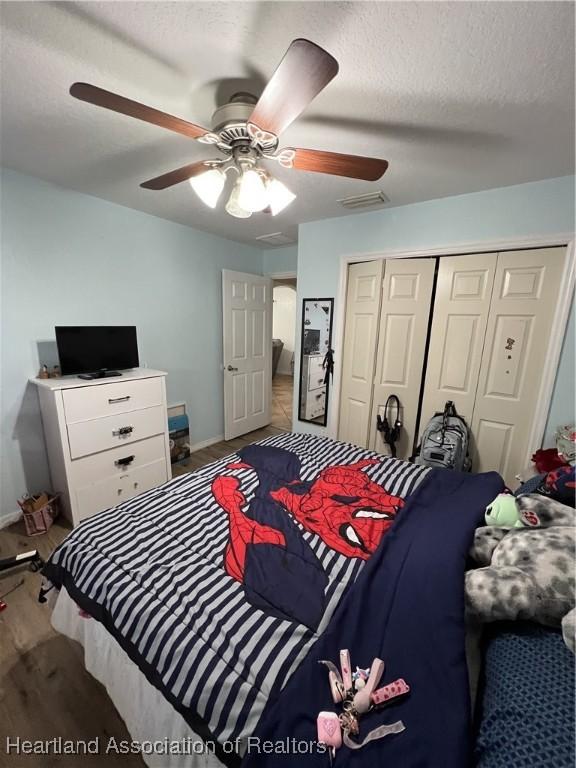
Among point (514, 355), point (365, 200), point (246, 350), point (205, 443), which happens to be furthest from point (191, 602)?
point (246, 350)

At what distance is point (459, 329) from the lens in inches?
95.3

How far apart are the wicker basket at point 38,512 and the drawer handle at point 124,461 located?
47 centimetres

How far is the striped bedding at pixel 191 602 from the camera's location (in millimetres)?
770

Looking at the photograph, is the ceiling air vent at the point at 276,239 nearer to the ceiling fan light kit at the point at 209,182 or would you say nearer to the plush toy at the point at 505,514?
the ceiling fan light kit at the point at 209,182

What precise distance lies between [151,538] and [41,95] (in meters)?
1.89

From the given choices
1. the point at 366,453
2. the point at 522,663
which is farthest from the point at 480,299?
the point at 522,663

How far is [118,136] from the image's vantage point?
1.56 metres

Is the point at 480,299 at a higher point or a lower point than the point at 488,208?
lower

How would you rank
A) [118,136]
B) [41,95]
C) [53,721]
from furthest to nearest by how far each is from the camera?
[118,136] < [41,95] < [53,721]

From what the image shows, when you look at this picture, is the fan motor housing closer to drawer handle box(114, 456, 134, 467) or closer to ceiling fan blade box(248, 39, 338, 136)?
ceiling fan blade box(248, 39, 338, 136)

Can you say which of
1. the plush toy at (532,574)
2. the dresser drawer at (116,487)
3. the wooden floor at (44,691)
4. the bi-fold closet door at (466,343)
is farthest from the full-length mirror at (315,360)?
the wooden floor at (44,691)

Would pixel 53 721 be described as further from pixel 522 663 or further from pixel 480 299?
pixel 480 299

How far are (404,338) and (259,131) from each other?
2007mm

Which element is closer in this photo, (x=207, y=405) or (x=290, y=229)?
(x=290, y=229)
